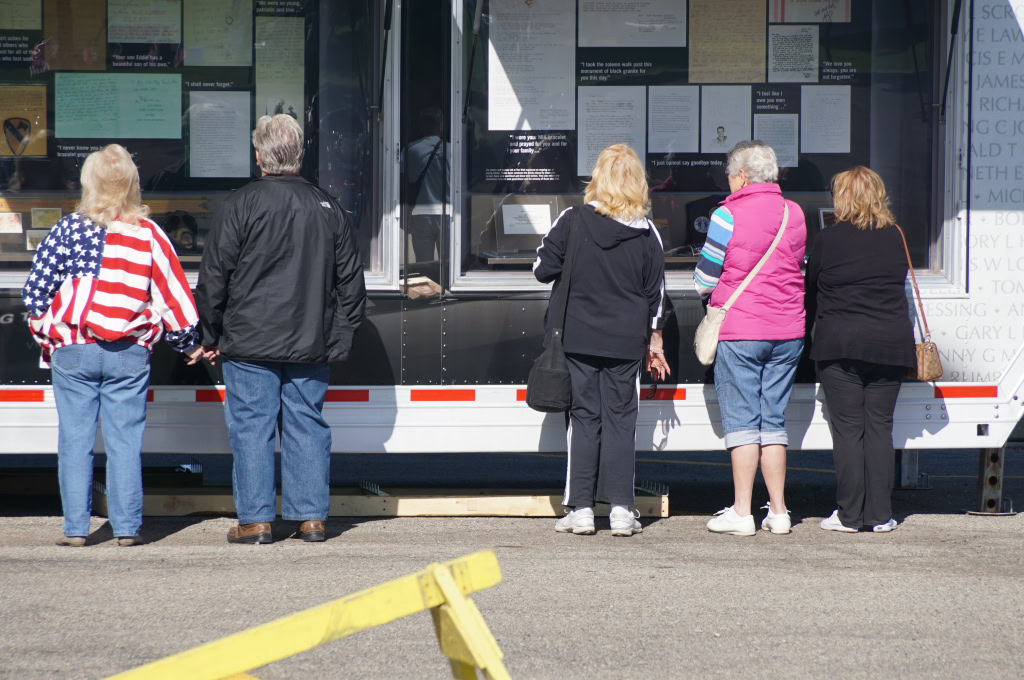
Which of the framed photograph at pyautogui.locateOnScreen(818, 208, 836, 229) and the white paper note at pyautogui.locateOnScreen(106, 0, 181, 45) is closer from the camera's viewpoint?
the white paper note at pyautogui.locateOnScreen(106, 0, 181, 45)

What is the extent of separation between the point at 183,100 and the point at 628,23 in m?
2.13

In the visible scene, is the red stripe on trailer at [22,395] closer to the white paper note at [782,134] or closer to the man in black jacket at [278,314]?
the man in black jacket at [278,314]

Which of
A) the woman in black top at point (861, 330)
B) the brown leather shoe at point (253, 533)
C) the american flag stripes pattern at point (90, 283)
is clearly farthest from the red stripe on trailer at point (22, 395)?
the woman in black top at point (861, 330)

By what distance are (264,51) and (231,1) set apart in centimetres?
27

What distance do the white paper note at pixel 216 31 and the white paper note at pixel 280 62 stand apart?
7cm

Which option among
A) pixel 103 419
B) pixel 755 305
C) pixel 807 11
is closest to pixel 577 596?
pixel 755 305

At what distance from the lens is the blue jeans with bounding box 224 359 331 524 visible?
202 inches

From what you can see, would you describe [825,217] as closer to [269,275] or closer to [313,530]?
[269,275]

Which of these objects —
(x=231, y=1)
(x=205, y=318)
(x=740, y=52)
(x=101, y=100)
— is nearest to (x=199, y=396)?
(x=205, y=318)

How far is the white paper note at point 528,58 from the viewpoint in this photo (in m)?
5.61

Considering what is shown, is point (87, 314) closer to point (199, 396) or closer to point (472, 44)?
point (199, 396)

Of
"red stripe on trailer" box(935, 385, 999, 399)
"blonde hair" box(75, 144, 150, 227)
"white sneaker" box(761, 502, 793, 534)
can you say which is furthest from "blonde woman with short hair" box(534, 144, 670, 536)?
"blonde hair" box(75, 144, 150, 227)

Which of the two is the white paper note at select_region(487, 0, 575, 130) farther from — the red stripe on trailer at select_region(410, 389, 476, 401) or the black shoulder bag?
the red stripe on trailer at select_region(410, 389, 476, 401)

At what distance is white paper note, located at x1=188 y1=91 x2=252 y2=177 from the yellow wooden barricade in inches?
136
